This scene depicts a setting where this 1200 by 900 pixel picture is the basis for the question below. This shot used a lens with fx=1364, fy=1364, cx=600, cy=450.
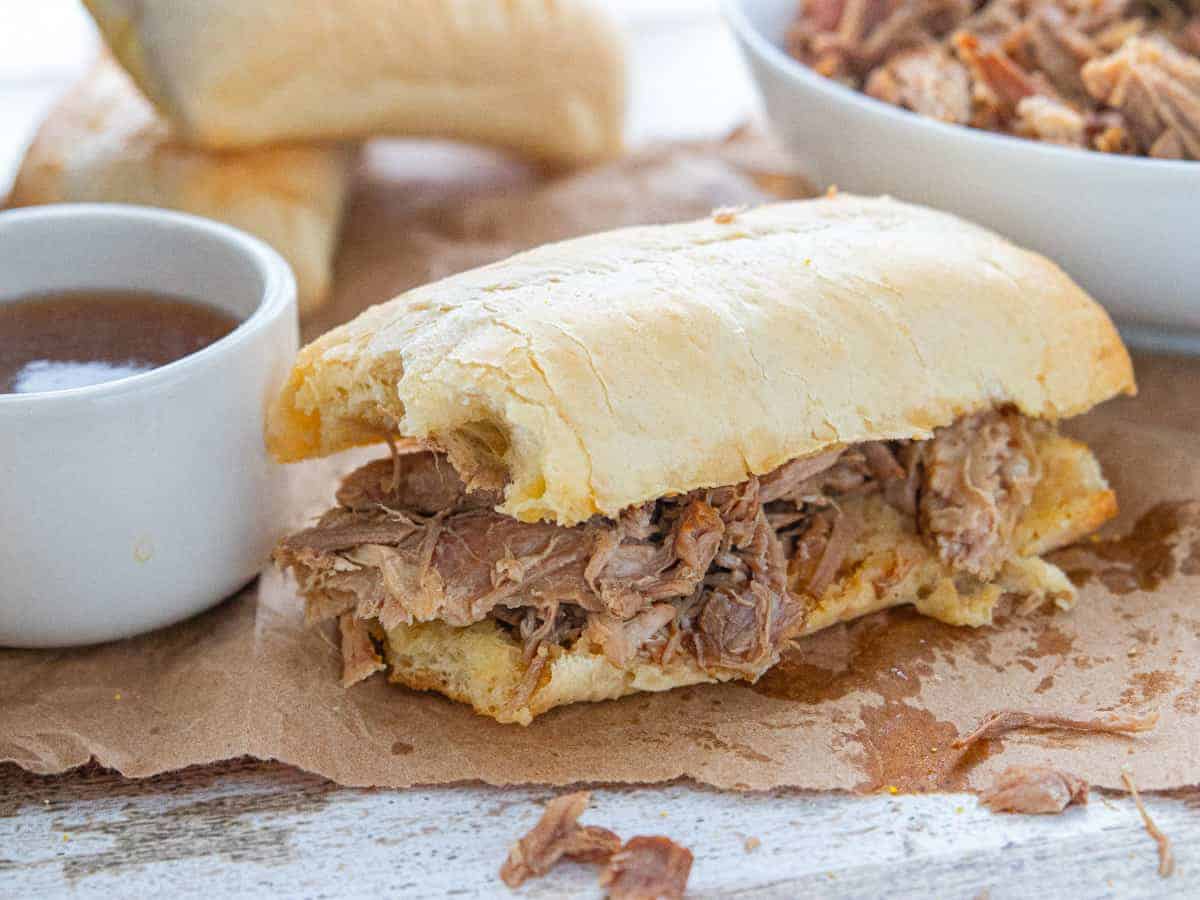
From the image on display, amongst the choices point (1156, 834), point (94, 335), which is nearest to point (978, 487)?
point (1156, 834)

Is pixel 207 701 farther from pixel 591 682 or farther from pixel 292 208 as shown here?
pixel 292 208

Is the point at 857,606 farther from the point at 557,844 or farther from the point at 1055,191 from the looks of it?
the point at 1055,191

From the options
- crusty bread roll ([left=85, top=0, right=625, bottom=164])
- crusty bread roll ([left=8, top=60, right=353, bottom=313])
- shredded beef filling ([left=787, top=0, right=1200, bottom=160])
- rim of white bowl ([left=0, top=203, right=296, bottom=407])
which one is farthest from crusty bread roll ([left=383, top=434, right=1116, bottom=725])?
crusty bread roll ([left=85, top=0, right=625, bottom=164])

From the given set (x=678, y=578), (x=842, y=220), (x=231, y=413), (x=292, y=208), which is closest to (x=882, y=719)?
(x=678, y=578)

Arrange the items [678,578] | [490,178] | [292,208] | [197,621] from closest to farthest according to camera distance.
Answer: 1. [678,578]
2. [197,621]
3. [292,208]
4. [490,178]

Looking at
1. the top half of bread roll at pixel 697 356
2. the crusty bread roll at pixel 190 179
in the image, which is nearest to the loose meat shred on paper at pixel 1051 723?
the top half of bread roll at pixel 697 356

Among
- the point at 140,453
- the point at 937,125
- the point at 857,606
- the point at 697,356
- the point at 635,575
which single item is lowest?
the point at 857,606

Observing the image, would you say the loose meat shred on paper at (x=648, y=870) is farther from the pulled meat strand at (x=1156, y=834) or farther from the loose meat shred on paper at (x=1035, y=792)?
the pulled meat strand at (x=1156, y=834)
